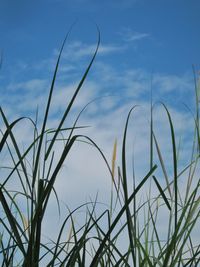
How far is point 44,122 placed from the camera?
1000mm

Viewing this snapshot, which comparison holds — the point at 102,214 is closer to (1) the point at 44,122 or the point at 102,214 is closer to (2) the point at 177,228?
(2) the point at 177,228

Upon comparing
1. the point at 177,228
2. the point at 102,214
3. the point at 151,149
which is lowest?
the point at 177,228

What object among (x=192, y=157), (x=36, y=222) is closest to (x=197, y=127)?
(x=192, y=157)

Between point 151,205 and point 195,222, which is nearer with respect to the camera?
point 195,222

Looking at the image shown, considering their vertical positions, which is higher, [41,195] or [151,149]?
[151,149]

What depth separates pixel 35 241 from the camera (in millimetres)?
958

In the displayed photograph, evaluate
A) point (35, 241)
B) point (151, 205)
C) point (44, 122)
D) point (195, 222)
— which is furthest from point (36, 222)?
point (151, 205)

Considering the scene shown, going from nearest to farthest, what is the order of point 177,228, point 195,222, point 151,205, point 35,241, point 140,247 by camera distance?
point 35,241
point 177,228
point 195,222
point 140,247
point 151,205

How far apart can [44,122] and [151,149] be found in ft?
1.30

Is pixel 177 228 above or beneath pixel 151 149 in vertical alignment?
beneath

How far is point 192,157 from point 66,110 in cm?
58

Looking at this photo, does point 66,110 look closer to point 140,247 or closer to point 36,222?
point 36,222

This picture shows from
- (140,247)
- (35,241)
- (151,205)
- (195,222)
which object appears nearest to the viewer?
(35,241)

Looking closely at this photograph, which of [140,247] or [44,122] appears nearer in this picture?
[44,122]
